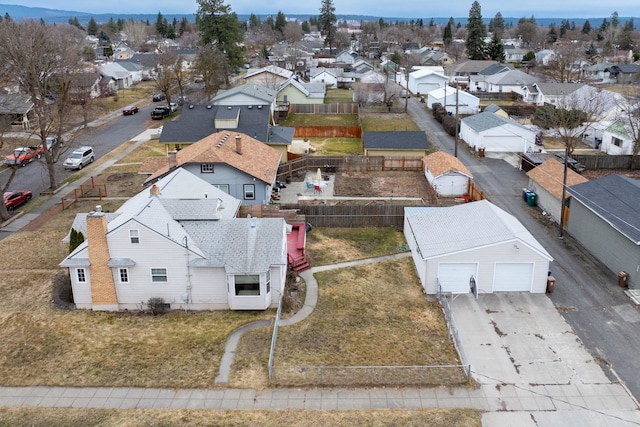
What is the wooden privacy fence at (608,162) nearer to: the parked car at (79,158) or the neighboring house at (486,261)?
the neighboring house at (486,261)

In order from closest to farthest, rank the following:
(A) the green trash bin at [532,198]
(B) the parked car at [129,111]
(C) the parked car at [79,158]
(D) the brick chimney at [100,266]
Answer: (D) the brick chimney at [100,266]
(A) the green trash bin at [532,198]
(C) the parked car at [79,158]
(B) the parked car at [129,111]

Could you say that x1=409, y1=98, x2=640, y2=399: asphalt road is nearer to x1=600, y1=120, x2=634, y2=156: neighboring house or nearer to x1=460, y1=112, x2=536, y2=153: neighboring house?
x1=460, y1=112, x2=536, y2=153: neighboring house

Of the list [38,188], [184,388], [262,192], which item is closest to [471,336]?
[184,388]

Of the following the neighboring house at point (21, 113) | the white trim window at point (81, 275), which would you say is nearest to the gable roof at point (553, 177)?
the white trim window at point (81, 275)

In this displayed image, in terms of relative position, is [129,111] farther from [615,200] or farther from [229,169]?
[615,200]

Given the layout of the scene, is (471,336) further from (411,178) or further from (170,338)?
(411,178)

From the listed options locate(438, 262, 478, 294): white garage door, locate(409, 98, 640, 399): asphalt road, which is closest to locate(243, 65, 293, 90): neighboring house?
locate(409, 98, 640, 399): asphalt road
